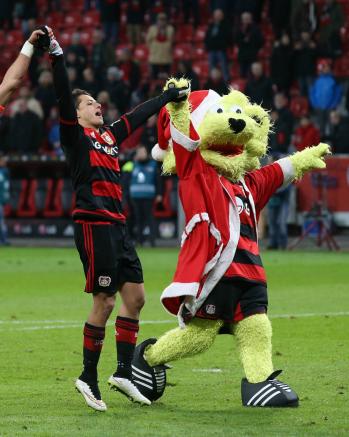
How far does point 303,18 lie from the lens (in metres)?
28.3

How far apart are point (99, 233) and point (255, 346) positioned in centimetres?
123

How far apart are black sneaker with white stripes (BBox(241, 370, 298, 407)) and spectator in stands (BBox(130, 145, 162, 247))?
16998 millimetres

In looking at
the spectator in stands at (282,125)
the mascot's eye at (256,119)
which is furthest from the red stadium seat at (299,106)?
the mascot's eye at (256,119)

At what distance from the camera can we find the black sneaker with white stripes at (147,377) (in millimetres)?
8281

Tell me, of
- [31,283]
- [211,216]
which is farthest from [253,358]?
[31,283]

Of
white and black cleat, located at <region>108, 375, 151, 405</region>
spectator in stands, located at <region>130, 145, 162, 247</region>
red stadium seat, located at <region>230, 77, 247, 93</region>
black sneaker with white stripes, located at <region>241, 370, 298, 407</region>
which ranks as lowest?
spectator in stands, located at <region>130, 145, 162, 247</region>

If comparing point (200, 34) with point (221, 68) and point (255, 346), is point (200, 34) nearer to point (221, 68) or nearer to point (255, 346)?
point (221, 68)

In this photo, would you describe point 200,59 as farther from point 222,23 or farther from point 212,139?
point 212,139

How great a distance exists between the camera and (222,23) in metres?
28.9

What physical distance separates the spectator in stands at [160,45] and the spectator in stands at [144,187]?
17.4 ft

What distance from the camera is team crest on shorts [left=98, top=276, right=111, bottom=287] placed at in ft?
26.3

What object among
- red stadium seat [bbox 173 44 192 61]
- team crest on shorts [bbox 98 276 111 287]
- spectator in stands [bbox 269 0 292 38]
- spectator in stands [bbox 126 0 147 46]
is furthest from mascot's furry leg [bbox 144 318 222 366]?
spectator in stands [bbox 126 0 147 46]

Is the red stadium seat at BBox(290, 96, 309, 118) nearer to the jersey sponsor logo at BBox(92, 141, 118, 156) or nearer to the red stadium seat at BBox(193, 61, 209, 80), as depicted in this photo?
the red stadium seat at BBox(193, 61, 209, 80)

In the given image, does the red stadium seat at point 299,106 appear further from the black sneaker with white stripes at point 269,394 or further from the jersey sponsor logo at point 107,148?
the black sneaker with white stripes at point 269,394
